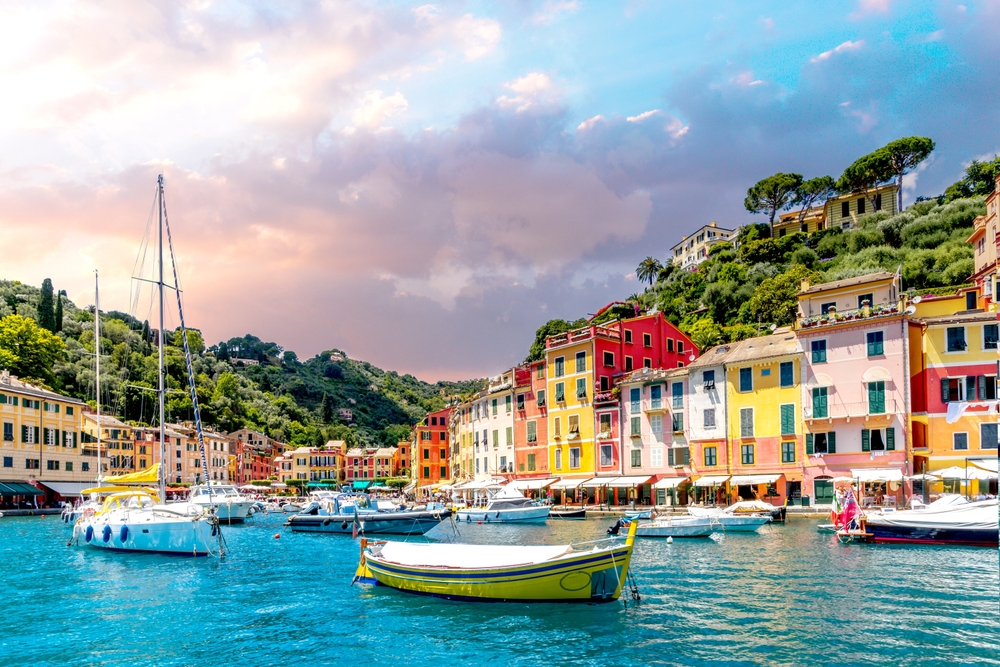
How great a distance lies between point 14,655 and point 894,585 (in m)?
23.8

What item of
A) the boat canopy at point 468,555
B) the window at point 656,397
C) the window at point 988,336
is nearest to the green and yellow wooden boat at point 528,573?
the boat canopy at point 468,555

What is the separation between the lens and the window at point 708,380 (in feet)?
177

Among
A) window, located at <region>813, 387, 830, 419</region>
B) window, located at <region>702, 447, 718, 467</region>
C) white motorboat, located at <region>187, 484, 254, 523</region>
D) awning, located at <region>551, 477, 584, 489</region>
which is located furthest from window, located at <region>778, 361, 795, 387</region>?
white motorboat, located at <region>187, 484, 254, 523</region>

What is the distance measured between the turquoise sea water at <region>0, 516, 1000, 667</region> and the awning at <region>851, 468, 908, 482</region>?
13.8 m

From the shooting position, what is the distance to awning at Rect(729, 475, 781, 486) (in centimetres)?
4922

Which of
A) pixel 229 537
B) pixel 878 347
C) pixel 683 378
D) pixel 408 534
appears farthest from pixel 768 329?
pixel 229 537

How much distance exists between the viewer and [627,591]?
22.3m

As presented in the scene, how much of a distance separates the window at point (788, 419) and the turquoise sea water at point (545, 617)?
61.0 feet

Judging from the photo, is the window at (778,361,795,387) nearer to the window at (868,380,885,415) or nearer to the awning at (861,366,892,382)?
the awning at (861,366,892,382)

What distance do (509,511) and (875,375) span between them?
25.5 metres

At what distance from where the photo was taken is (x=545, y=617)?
64.2 feet

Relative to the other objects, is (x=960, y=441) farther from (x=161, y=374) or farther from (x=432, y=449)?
(x=432, y=449)

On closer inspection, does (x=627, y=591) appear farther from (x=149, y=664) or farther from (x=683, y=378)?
(x=683, y=378)

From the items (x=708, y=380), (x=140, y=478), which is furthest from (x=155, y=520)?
(x=708, y=380)
